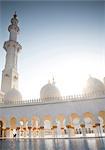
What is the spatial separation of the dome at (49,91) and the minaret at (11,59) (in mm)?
4818

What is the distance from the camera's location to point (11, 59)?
19.8 meters

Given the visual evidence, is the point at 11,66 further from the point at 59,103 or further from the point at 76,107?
the point at 76,107

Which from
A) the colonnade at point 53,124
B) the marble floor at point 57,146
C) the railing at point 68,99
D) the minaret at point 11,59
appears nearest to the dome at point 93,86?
the railing at point 68,99

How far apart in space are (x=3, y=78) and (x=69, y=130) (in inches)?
410

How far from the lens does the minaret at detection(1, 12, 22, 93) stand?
1848cm

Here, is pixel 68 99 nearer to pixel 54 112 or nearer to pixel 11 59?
pixel 54 112

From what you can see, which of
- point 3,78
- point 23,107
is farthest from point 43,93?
point 3,78

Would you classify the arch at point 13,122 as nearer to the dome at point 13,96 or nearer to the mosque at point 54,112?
the mosque at point 54,112

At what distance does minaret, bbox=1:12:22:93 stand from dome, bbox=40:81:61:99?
4818 mm

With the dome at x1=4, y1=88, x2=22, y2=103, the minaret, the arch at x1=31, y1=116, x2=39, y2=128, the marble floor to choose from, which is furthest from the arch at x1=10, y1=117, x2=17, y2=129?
the marble floor

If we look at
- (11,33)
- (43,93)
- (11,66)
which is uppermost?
(11,33)

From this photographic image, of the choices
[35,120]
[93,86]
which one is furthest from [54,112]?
[93,86]

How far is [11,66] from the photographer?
19.3 m

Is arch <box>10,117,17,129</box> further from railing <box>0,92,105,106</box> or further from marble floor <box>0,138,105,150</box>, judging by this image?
marble floor <box>0,138,105,150</box>
